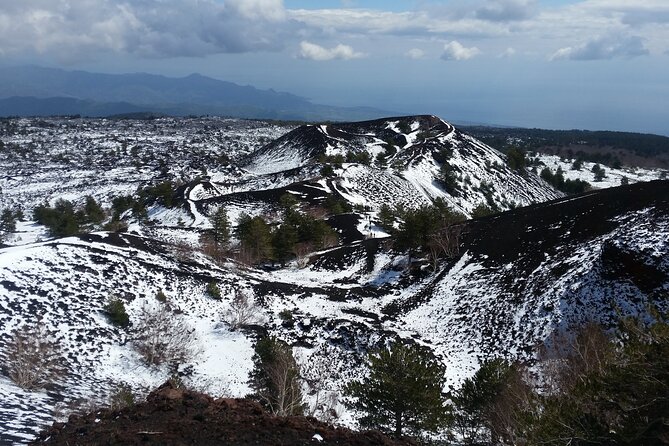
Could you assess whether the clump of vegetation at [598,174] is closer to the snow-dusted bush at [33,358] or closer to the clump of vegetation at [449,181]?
the clump of vegetation at [449,181]

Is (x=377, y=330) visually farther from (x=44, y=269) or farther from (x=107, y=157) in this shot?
(x=107, y=157)

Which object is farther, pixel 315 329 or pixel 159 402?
pixel 315 329

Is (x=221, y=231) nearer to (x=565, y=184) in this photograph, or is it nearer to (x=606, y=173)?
(x=565, y=184)

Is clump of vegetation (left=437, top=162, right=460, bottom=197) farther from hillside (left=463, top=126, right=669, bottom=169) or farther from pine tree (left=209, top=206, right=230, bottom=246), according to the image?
hillside (left=463, top=126, right=669, bottom=169)

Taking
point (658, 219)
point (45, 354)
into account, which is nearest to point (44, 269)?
point (45, 354)

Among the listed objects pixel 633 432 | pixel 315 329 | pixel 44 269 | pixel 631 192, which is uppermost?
pixel 631 192
